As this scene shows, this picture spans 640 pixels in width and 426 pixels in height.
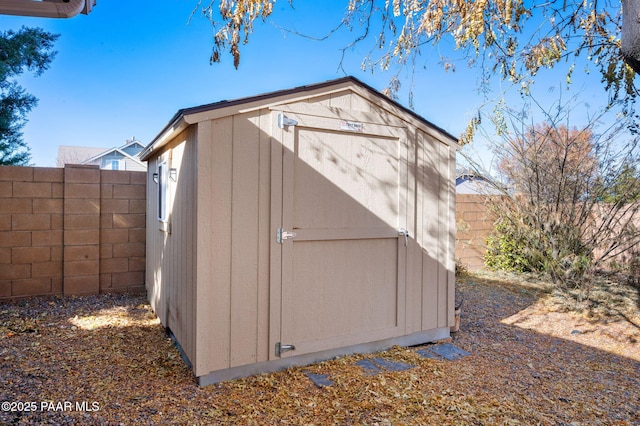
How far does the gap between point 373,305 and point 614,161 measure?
4.56 meters

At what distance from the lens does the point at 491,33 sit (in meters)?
4.04

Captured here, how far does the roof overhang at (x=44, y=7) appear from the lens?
5.39 feet

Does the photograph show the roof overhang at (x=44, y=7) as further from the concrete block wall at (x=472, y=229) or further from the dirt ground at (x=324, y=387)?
the concrete block wall at (x=472, y=229)

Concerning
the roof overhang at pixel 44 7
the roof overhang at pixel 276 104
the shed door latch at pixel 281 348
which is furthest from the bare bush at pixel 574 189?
the roof overhang at pixel 44 7

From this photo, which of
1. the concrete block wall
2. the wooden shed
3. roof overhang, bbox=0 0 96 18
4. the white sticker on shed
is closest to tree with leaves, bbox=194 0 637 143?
the wooden shed

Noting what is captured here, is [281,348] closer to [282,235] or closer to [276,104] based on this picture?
[282,235]

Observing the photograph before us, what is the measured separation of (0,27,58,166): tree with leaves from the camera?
8.12 metres

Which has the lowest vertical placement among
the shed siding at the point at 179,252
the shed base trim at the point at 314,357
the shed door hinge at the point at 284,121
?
the shed base trim at the point at 314,357

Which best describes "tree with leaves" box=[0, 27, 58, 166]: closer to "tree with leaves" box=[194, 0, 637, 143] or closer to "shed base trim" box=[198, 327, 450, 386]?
"tree with leaves" box=[194, 0, 637, 143]

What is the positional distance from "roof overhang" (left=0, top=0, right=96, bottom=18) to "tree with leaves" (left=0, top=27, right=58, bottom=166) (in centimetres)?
832

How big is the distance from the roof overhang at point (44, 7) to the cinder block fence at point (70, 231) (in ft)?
13.0

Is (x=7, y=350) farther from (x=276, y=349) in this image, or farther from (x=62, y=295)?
(x=276, y=349)

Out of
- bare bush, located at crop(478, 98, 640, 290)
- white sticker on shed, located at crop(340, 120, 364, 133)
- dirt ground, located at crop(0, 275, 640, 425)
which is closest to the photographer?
dirt ground, located at crop(0, 275, 640, 425)

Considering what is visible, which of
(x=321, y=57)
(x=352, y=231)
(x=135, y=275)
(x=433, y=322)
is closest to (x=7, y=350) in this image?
(x=135, y=275)
